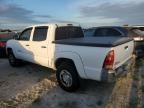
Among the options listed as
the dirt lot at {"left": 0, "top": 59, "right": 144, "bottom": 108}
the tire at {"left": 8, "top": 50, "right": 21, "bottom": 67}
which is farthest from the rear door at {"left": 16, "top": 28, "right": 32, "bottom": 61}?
the dirt lot at {"left": 0, "top": 59, "right": 144, "bottom": 108}

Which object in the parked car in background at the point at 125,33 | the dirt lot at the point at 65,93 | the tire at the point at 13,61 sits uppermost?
the parked car in background at the point at 125,33

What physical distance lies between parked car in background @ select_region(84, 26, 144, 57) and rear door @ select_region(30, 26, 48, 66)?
11.9ft

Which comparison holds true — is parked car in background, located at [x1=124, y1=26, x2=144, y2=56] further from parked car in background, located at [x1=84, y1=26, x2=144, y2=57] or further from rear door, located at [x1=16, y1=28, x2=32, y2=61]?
rear door, located at [x1=16, y1=28, x2=32, y2=61]

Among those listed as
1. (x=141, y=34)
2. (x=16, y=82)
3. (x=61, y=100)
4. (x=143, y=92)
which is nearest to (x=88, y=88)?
(x=61, y=100)

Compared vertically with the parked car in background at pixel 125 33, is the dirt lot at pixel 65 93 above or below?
below

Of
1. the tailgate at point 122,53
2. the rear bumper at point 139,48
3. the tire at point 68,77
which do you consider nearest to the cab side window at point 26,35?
the tire at point 68,77

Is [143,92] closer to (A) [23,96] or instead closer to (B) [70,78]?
(B) [70,78]

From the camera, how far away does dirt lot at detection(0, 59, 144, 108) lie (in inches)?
212

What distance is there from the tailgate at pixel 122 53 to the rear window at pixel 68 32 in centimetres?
199

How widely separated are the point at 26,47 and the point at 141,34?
493 cm

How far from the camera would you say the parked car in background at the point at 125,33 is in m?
8.78

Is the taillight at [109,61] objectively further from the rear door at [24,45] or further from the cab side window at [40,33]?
the rear door at [24,45]

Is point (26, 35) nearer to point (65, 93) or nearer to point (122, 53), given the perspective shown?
point (65, 93)

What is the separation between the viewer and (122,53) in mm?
5633
